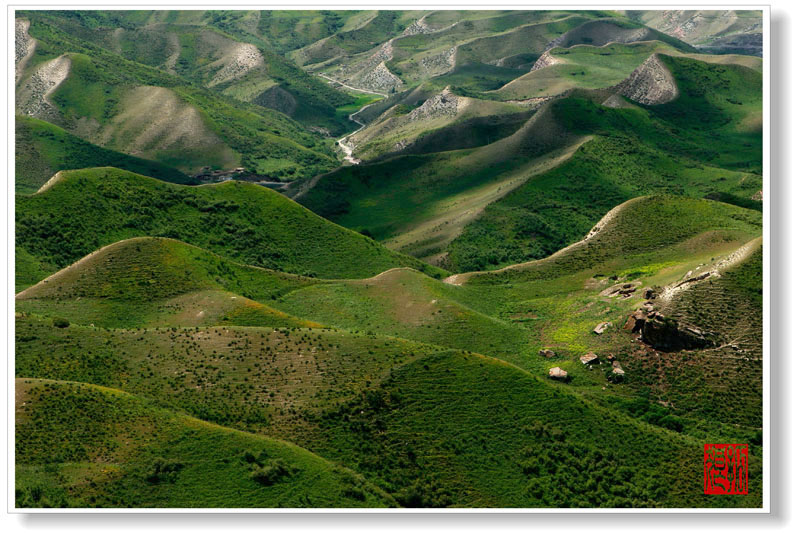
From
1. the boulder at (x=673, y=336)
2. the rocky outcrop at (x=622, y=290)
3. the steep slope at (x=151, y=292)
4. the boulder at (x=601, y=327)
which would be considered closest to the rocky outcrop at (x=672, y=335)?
the boulder at (x=673, y=336)

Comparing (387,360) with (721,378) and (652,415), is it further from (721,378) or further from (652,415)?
(721,378)

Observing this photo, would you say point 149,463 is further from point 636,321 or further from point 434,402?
point 636,321

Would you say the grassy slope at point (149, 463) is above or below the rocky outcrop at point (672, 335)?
below

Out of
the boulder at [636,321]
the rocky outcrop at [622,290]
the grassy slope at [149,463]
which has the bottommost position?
the grassy slope at [149,463]

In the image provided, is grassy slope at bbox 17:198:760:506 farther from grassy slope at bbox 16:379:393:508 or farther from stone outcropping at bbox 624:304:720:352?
grassy slope at bbox 16:379:393:508

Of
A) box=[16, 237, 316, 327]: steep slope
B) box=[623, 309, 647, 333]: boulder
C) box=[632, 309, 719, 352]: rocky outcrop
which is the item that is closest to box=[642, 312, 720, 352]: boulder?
box=[632, 309, 719, 352]: rocky outcrop

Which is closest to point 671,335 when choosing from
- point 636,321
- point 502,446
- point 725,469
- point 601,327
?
point 636,321

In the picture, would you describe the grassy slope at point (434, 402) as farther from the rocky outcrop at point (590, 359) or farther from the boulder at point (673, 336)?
the boulder at point (673, 336)

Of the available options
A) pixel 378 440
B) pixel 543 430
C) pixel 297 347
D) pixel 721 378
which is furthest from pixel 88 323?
pixel 721 378
